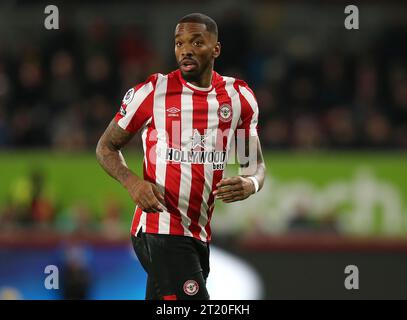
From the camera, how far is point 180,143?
4.77 m

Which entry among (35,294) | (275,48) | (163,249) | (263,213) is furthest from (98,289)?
(275,48)

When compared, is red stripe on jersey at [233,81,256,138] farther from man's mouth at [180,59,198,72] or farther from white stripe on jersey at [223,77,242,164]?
man's mouth at [180,59,198,72]

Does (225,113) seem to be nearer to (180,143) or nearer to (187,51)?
(180,143)

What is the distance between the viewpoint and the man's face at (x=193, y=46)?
4625mm

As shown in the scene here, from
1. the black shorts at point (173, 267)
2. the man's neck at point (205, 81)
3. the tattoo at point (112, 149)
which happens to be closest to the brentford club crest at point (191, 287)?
the black shorts at point (173, 267)

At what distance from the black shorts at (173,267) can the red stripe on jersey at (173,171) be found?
81mm

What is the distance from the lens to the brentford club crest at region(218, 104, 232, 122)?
486 centimetres

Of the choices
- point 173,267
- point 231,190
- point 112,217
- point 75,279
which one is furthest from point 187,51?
point 112,217

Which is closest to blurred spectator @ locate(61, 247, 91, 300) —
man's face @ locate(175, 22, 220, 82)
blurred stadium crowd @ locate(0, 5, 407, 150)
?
blurred stadium crowd @ locate(0, 5, 407, 150)

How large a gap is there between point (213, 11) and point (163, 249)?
9815mm

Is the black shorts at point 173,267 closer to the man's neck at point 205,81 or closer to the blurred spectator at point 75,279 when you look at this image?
the man's neck at point 205,81

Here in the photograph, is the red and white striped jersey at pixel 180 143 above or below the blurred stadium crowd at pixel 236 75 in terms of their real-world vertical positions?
below

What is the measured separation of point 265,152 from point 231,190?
285 inches

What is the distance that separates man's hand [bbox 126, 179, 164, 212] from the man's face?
2.12ft
